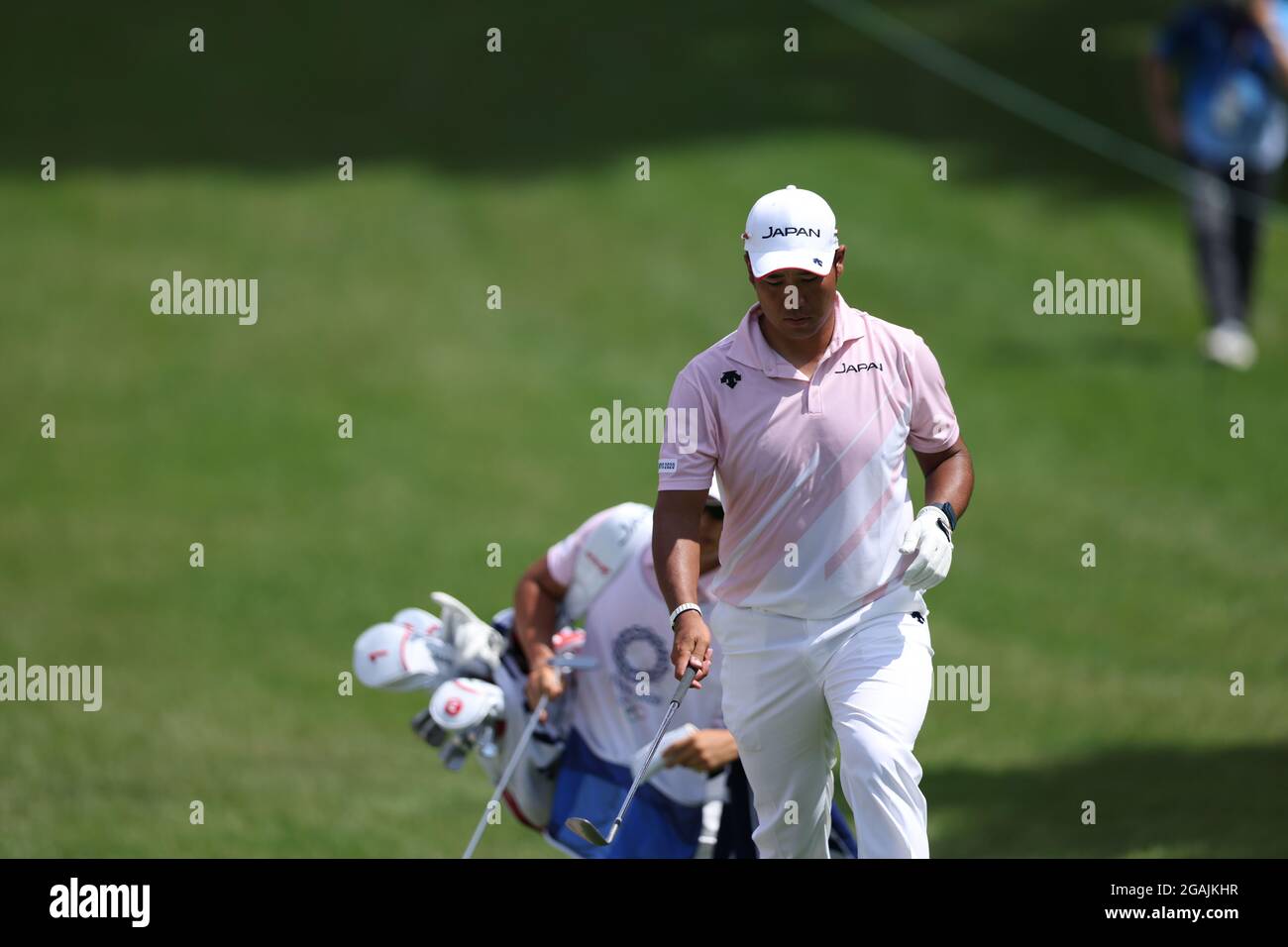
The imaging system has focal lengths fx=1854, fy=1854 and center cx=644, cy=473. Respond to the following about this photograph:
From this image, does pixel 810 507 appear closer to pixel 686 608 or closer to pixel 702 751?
pixel 686 608

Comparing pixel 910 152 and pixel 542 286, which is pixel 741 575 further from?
pixel 910 152

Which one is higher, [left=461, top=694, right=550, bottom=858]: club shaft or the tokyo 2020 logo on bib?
the tokyo 2020 logo on bib

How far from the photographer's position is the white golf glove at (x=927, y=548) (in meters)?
5.77

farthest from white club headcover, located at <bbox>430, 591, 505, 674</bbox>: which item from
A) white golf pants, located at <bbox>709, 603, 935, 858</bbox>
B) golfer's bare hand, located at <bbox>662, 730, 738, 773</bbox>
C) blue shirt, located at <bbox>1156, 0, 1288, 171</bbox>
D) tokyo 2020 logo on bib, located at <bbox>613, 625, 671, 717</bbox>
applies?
blue shirt, located at <bbox>1156, 0, 1288, 171</bbox>

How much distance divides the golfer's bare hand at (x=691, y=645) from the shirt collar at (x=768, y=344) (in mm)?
826

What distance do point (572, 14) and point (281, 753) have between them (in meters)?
11.7

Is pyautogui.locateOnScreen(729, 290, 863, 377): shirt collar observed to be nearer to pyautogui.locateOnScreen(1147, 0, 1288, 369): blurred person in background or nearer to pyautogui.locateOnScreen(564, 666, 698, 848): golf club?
pyautogui.locateOnScreen(564, 666, 698, 848): golf club

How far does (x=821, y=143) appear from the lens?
18375 millimetres

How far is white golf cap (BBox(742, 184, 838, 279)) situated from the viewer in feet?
19.0

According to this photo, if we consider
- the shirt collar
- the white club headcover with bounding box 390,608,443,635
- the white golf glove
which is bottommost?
the white club headcover with bounding box 390,608,443,635

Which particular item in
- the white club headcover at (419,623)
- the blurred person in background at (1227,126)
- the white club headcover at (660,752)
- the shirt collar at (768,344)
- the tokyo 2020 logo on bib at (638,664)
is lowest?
the white club headcover at (660,752)

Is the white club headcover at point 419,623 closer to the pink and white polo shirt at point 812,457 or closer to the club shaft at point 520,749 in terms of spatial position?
the club shaft at point 520,749

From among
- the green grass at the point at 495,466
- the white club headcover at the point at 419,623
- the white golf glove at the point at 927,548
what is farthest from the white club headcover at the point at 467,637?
the white golf glove at the point at 927,548

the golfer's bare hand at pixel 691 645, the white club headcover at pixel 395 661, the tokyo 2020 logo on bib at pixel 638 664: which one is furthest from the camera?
the white club headcover at pixel 395 661
